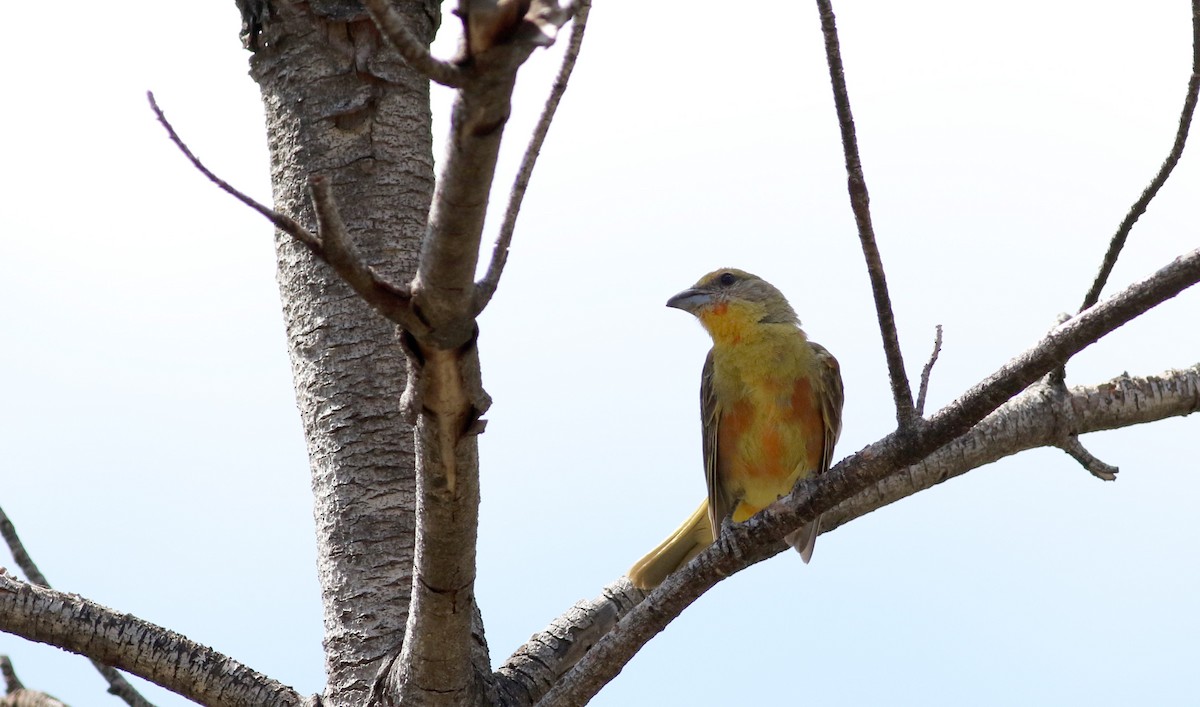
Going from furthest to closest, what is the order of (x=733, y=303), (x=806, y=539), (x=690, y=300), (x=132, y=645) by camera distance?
(x=690, y=300) → (x=733, y=303) → (x=806, y=539) → (x=132, y=645)

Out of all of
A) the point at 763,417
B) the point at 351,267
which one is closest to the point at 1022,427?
the point at 763,417

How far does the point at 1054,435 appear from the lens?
4168 mm

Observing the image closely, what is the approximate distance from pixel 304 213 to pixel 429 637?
1631 millimetres

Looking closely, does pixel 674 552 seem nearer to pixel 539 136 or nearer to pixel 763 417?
pixel 763 417

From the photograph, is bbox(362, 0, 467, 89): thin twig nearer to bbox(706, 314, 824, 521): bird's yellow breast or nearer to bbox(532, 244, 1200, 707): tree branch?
bbox(532, 244, 1200, 707): tree branch

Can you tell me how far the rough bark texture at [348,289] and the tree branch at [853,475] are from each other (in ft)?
2.24

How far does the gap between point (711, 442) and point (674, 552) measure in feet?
3.26

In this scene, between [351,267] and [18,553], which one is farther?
[18,553]

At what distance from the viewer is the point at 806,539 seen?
502 centimetres

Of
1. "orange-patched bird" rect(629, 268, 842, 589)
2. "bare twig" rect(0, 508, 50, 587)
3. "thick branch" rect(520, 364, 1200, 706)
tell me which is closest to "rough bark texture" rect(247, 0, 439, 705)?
"thick branch" rect(520, 364, 1200, 706)

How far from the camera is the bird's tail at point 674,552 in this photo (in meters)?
4.20

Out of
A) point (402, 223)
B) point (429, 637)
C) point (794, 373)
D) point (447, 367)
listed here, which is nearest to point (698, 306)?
point (794, 373)

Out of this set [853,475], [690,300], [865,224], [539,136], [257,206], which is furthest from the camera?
[690,300]

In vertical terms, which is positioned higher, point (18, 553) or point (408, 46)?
point (18, 553)
